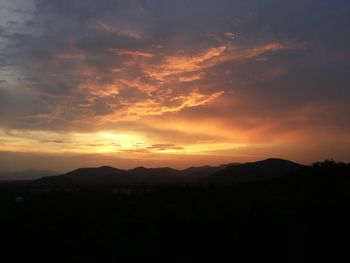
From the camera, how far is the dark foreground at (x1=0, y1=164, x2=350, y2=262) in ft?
78.9

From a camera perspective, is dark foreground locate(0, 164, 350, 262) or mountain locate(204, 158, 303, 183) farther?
mountain locate(204, 158, 303, 183)

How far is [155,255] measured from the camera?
2411 centimetres

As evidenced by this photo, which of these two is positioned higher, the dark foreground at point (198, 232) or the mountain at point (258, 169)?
the mountain at point (258, 169)

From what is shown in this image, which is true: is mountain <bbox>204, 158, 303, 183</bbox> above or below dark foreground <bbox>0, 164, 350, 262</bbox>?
above

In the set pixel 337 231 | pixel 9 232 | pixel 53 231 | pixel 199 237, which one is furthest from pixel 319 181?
pixel 9 232

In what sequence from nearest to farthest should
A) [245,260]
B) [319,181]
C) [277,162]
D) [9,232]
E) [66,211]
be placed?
[245,260] < [9,232] < [66,211] < [319,181] < [277,162]

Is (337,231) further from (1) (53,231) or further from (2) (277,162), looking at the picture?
(2) (277,162)

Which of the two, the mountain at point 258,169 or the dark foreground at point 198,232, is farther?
the mountain at point 258,169

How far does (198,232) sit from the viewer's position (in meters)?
26.3

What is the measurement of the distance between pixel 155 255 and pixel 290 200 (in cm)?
1430

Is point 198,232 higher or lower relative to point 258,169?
lower

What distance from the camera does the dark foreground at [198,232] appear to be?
24.1 metres

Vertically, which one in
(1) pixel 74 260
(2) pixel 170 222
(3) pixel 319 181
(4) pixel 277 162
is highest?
(4) pixel 277 162

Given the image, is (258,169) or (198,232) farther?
(258,169)
